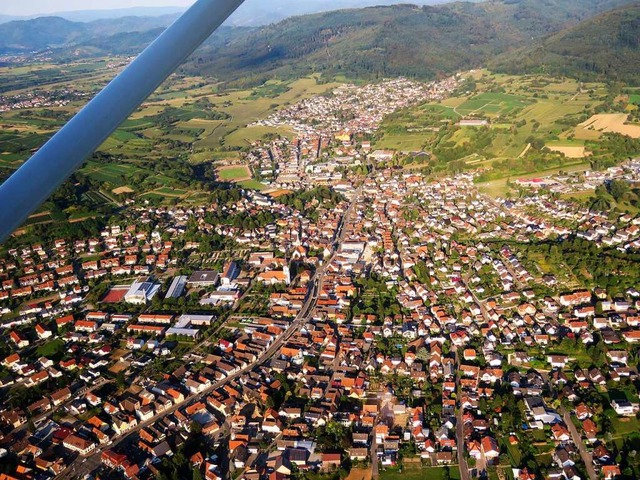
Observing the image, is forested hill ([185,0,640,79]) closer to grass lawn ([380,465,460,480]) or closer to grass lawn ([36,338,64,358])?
grass lawn ([36,338,64,358])

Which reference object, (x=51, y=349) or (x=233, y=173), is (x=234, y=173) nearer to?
(x=233, y=173)

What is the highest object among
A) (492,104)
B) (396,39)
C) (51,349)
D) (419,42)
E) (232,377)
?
(396,39)

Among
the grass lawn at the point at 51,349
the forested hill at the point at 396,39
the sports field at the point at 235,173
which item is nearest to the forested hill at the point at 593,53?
the forested hill at the point at 396,39

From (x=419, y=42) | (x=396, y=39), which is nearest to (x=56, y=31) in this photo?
(x=396, y=39)

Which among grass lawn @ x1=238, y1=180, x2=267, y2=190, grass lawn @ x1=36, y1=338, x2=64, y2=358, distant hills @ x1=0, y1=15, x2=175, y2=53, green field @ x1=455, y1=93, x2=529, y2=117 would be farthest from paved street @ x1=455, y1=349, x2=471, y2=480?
distant hills @ x1=0, y1=15, x2=175, y2=53

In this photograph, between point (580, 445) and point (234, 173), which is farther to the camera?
point (234, 173)

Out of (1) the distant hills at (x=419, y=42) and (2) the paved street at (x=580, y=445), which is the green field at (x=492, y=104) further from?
(2) the paved street at (x=580, y=445)
